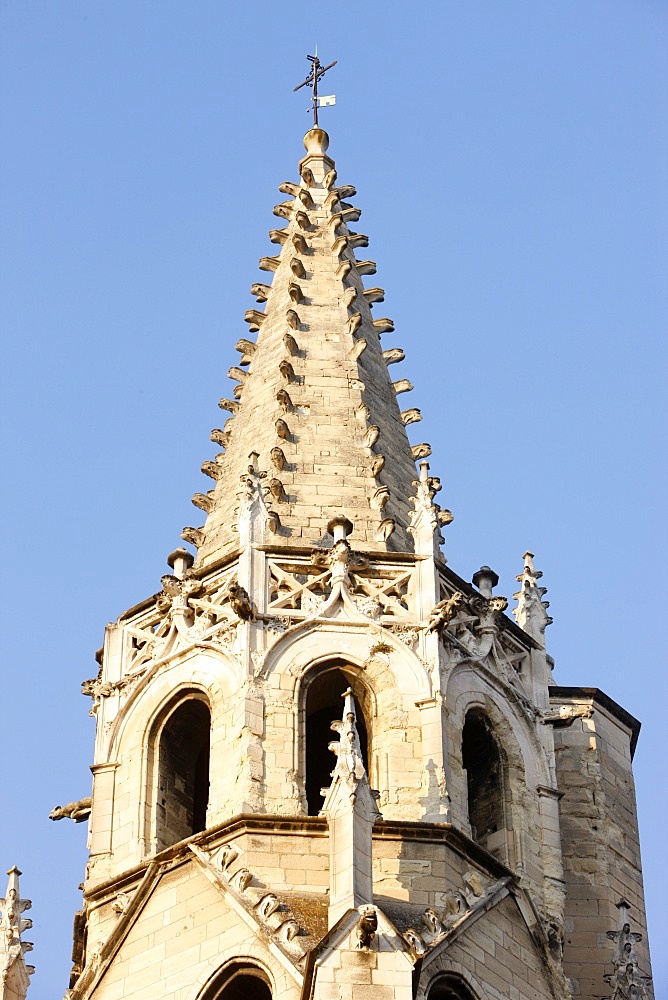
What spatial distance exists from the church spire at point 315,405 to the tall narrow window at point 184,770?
1979 mm

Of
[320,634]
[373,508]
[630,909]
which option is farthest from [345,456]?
[630,909]

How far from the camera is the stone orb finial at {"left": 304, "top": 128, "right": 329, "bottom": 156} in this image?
44281mm

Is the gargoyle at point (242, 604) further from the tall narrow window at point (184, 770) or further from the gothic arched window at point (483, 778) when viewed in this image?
the gothic arched window at point (483, 778)

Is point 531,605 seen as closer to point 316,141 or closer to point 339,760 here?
point 339,760

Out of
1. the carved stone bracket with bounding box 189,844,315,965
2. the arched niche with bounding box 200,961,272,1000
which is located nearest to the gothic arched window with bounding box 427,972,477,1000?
the carved stone bracket with bounding box 189,844,315,965

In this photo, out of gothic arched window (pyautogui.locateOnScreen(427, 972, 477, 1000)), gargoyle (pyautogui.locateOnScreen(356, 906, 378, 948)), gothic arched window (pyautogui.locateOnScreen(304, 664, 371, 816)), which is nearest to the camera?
gargoyle (pyautogui.locateOnScreen(356, 906, 378, 948))

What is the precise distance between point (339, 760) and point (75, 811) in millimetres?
5117

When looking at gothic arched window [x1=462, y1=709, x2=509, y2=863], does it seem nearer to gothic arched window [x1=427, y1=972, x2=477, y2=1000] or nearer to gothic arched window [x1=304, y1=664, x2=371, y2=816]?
Answer: gothic arched window [x1=304, y1=664, x2=371, y2=816]

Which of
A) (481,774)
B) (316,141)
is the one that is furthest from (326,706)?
(316,141)

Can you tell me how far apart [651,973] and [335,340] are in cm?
878

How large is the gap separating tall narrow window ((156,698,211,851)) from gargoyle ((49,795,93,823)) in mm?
1184

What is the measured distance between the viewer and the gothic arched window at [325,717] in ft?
112

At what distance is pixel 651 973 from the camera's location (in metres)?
36.3

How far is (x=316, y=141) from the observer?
44406 millimetres
